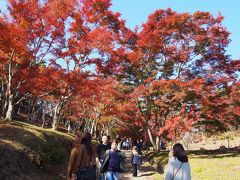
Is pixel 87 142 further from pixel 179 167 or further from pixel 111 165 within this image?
pixel 111 165

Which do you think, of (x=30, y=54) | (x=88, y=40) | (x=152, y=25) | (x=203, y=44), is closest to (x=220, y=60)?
(x=203, y=44)

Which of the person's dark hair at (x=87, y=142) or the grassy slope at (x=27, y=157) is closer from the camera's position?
the person's dark hair at (x=87, y=142)

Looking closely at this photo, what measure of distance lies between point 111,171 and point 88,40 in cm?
1328

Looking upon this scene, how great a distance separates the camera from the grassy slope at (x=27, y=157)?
9.91 meters

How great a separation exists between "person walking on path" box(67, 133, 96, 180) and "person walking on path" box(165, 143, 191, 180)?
5.11 ft

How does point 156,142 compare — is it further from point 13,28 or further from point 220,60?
point 13,28

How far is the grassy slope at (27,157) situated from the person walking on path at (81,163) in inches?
158

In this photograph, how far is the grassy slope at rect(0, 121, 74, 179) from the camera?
9914 millimetres

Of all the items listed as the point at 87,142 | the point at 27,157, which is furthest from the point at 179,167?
the point at 27,157

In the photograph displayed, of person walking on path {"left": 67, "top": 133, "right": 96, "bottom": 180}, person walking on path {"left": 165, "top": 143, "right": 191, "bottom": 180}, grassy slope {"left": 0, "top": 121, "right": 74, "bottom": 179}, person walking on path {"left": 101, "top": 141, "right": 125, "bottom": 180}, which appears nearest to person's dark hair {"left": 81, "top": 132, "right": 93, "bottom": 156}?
person walking on path {"left": 67, "top": 133, "right": 96, "bottom": 180}

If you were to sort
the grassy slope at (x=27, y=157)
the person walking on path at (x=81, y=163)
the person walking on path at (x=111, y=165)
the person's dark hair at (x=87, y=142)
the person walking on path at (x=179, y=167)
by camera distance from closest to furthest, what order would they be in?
the person walking on path at (x=179, y=167) → the person walking on path at (x=81, y=163) → the person's dark hair at (x=87, y=142) → the person walking on path at (x=111, y=165) → the grassy slope at (x=27, y=157)

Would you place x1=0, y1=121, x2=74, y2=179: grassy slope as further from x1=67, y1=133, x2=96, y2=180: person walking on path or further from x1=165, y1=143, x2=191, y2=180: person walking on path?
x1=165, y1=143, x2=191, y2=180: person walking on path

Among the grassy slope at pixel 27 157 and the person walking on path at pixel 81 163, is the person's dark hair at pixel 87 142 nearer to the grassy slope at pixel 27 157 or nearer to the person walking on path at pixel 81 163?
the person walking on path at pixel 81 163

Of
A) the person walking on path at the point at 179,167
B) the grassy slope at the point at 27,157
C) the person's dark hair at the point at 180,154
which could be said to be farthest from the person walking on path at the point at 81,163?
the grassy slope at the point at 27,157
